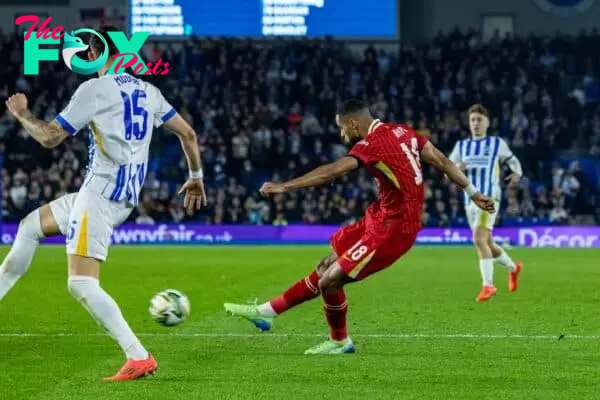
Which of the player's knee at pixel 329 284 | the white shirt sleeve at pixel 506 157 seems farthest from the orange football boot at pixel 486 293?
the player's knee at pixel 329 284

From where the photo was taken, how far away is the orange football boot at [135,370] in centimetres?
775

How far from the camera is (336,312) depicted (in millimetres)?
9367

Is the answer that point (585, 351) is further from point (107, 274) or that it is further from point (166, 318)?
point (107, 274)

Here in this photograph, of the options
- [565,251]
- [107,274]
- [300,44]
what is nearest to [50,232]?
[107,274]

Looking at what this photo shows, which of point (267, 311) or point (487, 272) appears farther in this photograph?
point (487, 272)

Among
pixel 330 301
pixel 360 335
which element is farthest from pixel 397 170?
pixel 360 335

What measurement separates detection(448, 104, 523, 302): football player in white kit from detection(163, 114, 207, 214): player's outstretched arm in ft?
22.2

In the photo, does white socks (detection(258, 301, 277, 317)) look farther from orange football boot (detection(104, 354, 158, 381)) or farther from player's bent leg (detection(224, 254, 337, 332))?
orange football boot (detection(104, 354, 158, 381))

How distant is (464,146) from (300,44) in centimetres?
2173

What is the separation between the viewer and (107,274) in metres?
19.3

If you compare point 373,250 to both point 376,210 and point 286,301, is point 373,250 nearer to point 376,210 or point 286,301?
point 376,210

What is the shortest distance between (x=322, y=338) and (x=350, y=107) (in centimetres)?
225

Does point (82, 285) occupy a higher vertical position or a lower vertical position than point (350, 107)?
lower

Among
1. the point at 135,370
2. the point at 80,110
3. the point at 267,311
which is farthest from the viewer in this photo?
the point at 267,311
